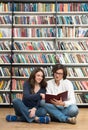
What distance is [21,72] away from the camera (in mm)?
6258

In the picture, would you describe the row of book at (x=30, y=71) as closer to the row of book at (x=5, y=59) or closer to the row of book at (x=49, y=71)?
the row of book at (x=49, y=71)

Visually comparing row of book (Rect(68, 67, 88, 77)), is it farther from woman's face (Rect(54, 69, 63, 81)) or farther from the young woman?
the young woman

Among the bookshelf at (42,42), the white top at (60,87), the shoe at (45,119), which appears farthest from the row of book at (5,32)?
the shoe at (45,119)

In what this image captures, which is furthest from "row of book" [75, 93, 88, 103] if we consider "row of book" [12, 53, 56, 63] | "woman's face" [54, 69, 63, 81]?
"woman's face" [54, 69, 63, 81]

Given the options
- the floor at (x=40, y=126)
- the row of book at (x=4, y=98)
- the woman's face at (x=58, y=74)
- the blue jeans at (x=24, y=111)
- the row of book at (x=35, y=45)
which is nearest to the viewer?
the floor at (x=40, y=126)

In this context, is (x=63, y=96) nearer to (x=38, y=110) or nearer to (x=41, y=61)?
(x=38, y=110)

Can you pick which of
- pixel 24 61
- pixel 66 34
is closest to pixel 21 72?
pixel 24 61

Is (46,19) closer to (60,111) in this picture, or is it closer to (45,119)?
(60,111)

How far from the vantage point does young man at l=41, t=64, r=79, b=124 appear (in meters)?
4.38

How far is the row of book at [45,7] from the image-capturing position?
250 inches

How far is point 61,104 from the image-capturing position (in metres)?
4.38

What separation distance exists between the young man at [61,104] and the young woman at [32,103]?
0.11m

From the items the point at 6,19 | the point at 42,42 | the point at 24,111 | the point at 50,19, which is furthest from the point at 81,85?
the point at 24,111

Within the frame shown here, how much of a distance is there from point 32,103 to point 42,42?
2.18m
